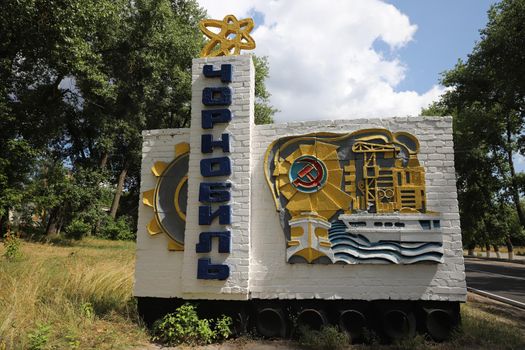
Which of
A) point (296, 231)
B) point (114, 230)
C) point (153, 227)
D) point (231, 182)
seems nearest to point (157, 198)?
point (153, 227)

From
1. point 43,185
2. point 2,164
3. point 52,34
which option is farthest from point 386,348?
point 43,185

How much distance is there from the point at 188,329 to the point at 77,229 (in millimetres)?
17808

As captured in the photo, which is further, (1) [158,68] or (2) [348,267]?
(1) [158,68]

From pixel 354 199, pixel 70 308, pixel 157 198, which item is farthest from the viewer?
pixel 157 198

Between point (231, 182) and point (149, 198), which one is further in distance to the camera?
point (149, 198)

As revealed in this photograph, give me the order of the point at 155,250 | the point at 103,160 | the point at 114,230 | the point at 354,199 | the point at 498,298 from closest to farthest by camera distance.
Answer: the point at 354,199
the point at 155,250
the point at 498,298
the point at 114,230
the point at 103,160

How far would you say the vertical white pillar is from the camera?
6.09 metres

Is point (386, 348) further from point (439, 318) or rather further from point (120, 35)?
point (120, 35)

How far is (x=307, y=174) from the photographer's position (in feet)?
20.9

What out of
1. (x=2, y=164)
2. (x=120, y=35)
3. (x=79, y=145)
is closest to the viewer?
(x=2, y=164)

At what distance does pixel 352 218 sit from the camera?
6059 millimetres

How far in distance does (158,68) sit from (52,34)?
677 cm

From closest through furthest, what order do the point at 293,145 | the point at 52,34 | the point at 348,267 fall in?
the point at 348,267 < the point at 293,145 < the point at 52,34

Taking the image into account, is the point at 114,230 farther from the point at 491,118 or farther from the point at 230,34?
the point at 491,118
